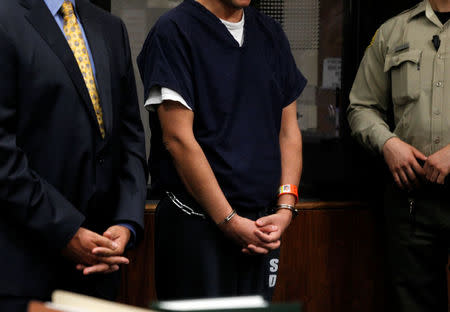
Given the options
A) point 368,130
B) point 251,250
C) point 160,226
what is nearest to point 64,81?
point 160,226

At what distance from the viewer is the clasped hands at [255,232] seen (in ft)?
6.27

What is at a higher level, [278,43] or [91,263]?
[278,43]

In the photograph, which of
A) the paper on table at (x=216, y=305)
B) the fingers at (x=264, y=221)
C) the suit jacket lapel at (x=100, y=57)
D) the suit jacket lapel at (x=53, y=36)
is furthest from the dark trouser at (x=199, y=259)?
the paper on table at (x=216, y=305)

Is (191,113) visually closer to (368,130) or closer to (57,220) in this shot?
(57,220)

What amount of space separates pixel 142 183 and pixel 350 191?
4.54ft

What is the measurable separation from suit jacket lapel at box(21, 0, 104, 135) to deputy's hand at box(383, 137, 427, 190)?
1268 millimetres

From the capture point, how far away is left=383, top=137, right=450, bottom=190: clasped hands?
2.25m

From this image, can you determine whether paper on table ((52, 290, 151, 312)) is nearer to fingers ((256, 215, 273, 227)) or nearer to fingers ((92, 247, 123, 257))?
fingers ((92, 247, 123, 257))

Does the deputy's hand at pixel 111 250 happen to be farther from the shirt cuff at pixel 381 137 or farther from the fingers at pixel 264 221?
the shirt cuff at pixel 381 137

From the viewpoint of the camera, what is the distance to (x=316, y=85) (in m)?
2.99

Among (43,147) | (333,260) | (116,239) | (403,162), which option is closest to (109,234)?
(116,239)

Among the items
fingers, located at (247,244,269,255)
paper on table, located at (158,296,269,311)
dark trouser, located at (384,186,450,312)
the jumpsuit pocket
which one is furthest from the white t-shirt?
paper on table, located at (158,296,269,311)

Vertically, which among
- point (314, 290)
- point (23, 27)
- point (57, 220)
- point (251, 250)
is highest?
point (23, 27)

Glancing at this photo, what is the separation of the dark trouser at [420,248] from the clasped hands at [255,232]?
26.9 inches
